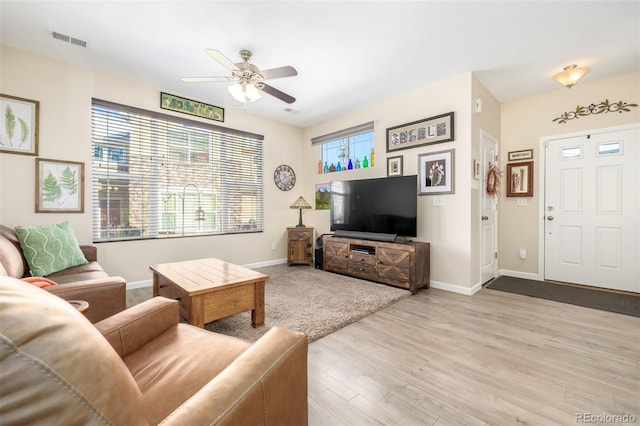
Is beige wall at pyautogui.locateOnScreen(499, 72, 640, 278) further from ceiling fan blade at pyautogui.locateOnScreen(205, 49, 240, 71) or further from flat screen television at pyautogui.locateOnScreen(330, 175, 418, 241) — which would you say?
ceiling fan blade at pyautogui.locateOnScreen(205, 49, 240, 71)

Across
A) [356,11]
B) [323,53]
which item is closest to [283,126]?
[323,53]

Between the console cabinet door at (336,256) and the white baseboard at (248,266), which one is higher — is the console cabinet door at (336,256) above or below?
above

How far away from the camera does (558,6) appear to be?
2197mm

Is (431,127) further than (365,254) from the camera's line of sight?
No

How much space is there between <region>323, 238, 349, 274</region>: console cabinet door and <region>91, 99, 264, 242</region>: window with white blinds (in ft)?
4.55

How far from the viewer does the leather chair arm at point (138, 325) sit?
1.12 meters

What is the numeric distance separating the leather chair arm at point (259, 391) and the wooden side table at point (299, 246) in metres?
3.79

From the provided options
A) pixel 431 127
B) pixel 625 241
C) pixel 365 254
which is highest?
pixel 431 127

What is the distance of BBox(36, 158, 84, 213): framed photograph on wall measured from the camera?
2.93 metres

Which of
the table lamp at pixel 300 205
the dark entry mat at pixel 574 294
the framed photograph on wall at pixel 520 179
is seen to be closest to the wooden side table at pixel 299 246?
the table lamp at pixel 300 205

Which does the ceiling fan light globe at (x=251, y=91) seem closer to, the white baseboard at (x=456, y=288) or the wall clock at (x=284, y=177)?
the wall clock at (x=284, y=177)

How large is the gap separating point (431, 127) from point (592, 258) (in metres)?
2.69

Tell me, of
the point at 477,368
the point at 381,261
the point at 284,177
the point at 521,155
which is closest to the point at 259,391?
the point at 477,368

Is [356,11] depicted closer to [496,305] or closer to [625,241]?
[496,305]
